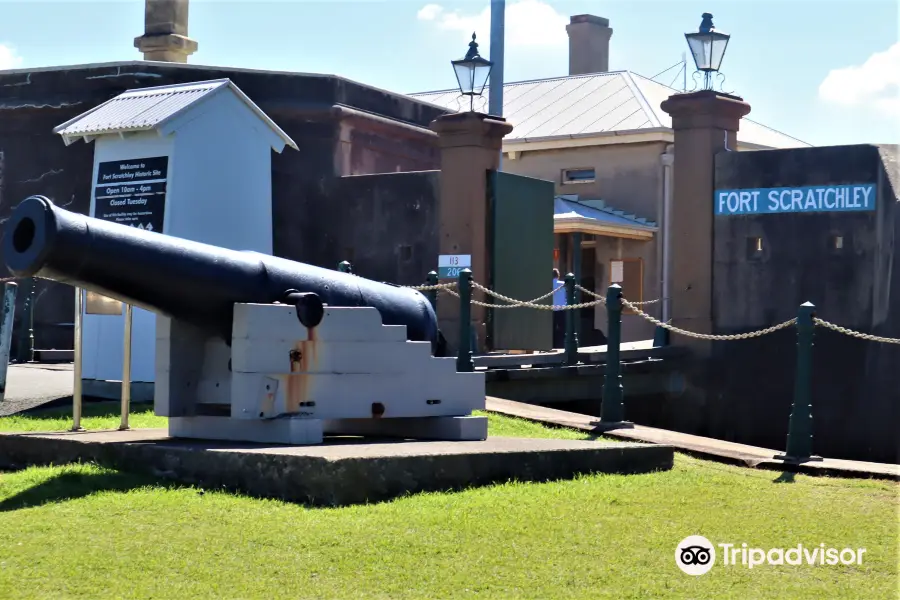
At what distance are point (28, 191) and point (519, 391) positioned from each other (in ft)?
27.1

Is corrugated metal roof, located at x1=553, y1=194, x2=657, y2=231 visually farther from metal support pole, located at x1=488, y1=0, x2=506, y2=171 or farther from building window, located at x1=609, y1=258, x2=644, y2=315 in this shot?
metal support pole, located at x1=488, y1=0, x2=506, y2=171

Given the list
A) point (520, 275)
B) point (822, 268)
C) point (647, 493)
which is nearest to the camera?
point (647, 493)

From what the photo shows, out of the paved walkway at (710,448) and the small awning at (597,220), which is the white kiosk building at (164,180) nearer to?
the paved walkway at (710,448)

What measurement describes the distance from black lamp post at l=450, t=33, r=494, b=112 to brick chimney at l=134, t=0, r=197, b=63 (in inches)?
245

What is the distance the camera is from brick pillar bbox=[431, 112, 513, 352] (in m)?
16.8

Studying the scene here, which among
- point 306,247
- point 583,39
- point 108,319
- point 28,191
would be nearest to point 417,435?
point 108,319

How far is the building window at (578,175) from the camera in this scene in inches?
1009

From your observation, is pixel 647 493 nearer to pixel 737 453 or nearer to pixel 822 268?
pixel 737 453

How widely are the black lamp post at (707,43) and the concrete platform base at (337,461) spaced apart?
8.15 metres

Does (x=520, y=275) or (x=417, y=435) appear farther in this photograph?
(x=520, y=275)

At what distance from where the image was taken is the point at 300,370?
27.5 feet

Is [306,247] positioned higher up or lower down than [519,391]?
higher up

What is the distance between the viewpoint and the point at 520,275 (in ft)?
57.8

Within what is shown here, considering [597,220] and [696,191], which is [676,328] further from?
[597,220]
